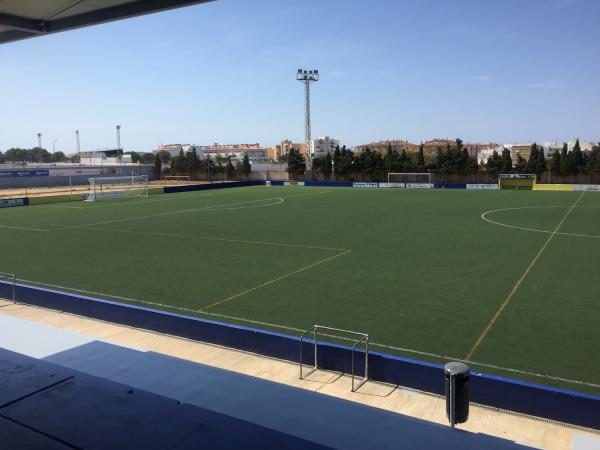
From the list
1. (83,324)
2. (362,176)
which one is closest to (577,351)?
(83,324)

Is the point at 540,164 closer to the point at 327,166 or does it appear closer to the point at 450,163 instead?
the point at 450,163

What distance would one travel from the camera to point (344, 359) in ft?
31.1

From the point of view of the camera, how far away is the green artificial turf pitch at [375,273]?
36.1 feet

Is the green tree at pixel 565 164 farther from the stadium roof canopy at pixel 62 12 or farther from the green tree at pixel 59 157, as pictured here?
the green tree at pixel 59 157

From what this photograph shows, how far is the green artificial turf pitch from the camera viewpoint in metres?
11.0

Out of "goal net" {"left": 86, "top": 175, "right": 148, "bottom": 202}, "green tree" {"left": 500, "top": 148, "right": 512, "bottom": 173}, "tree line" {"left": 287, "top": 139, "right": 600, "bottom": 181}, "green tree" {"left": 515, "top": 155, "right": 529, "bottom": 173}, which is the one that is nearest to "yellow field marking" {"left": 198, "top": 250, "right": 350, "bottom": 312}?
"goal net" {"left": 86, "top": 175, "right": 148, "bottom": 202}

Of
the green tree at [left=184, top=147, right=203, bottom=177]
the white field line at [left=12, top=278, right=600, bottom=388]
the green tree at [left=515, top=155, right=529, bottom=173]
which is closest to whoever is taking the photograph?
the white field line at [left=12, top=278, right=600, bottom=388]

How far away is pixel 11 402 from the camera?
12.4 ft

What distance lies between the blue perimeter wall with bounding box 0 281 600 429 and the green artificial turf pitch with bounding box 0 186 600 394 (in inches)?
41.9

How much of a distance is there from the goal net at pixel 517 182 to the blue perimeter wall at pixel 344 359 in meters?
55.5

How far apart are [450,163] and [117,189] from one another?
4937cm

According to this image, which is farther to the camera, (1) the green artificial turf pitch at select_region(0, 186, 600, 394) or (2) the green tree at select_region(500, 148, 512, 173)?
(2) the green tree at select_region(500, 148, 512, 173)

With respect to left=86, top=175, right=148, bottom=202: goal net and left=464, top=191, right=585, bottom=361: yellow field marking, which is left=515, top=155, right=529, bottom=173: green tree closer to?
left=86, top=175, right=148, bottom=202: goal net

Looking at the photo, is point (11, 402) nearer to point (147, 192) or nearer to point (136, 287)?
point (136, 287)
